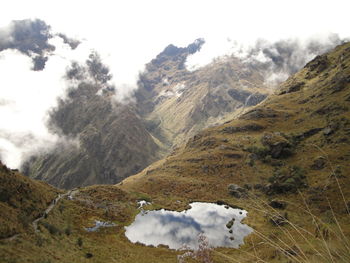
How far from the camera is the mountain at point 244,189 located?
30.3m

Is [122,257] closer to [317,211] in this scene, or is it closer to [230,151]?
[317,211]

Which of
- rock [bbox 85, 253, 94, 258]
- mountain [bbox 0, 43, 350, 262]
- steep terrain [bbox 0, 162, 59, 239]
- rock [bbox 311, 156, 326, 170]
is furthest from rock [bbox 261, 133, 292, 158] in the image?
rock [bbox 85, 253, 94, 258]

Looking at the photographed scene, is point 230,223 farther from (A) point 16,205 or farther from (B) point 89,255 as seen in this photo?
(A) point 16,205

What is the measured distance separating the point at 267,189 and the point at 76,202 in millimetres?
59533

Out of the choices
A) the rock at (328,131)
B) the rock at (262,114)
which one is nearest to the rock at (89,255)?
the rock at (328,131)

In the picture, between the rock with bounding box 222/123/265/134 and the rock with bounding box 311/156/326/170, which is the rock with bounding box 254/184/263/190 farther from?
the rock with bounding box 222/123/265/134

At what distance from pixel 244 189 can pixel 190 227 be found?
204ft

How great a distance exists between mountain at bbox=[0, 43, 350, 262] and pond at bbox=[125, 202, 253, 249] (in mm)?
3047

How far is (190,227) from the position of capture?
64.1m

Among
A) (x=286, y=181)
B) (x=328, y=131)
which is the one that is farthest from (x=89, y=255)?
(x=328, y=131)

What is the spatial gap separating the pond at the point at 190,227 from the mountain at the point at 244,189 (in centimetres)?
305

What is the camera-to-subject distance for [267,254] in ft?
112

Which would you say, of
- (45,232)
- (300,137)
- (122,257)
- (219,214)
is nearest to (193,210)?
(219,214)

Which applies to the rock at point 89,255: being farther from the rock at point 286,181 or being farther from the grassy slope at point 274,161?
the rock at point 286,181
